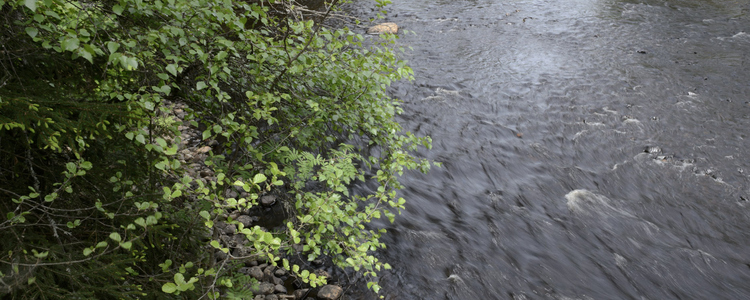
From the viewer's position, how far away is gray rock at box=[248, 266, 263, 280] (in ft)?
16.4

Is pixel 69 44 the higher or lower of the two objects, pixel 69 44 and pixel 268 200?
the higher

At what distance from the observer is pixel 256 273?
16.5 ft

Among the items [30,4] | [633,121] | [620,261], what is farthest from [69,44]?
[633,121]

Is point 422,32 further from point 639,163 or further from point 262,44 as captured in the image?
point 262,44

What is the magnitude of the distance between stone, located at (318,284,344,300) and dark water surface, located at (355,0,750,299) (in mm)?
588

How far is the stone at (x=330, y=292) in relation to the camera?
191 inches

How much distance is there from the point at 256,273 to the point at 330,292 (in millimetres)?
911

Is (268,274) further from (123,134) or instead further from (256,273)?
(123,134)

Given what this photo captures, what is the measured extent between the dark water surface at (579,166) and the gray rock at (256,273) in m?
1.48

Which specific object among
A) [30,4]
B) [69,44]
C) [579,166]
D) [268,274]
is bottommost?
[579,166]

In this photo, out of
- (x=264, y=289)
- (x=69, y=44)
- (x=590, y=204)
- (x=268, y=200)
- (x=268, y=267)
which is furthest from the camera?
(x=590, y=204)

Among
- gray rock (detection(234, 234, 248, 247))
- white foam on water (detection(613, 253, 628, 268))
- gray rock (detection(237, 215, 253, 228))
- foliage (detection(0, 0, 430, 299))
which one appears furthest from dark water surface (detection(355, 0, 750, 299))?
foliage (detection(0, 0, 430, 299))

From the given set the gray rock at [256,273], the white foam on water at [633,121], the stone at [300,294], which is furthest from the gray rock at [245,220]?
the white foam on water at [633,121]

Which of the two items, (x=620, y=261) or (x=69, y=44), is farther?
(x=620, y=261)
